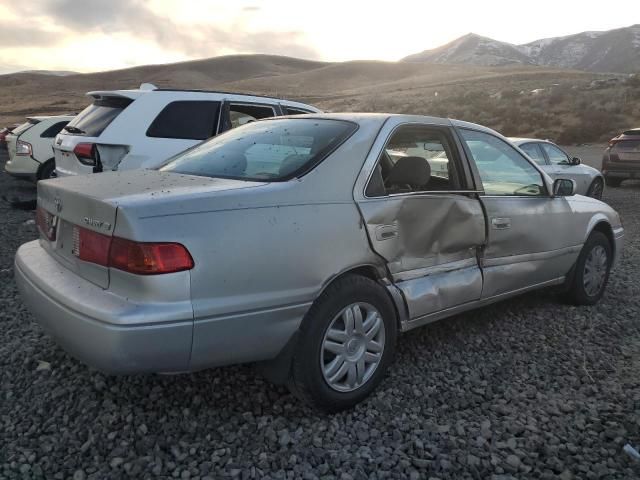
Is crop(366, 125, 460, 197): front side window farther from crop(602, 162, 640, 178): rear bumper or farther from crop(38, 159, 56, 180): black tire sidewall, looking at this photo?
crop(602, 162, 640, 178): rear bumper

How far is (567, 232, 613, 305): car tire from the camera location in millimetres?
4977

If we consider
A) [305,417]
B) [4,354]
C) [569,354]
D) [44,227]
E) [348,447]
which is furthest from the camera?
[569,354]

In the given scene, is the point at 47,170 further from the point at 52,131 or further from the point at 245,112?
the point at 245,112

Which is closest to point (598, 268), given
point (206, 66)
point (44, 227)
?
point (44, 227)

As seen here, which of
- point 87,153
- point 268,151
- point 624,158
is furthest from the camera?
point 624,158

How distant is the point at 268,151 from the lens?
3.53 m

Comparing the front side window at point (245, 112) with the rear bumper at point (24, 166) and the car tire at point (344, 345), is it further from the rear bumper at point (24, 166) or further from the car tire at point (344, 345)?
the rear bumper at point (24, 166)

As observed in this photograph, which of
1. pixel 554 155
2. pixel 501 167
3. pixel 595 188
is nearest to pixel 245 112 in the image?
pixel 501 167

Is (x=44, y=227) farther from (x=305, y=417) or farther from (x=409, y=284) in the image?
(x=409, y=284)

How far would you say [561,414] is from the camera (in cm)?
321

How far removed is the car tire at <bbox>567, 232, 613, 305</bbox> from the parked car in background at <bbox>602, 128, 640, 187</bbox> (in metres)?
9.94

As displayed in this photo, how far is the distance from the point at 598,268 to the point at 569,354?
1.46m

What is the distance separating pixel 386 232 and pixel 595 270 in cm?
281

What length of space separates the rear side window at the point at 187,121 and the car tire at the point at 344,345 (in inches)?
167
